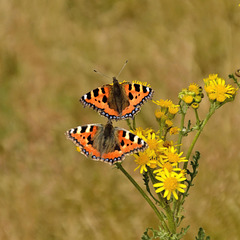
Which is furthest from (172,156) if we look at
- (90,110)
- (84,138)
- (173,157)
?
(90,110)

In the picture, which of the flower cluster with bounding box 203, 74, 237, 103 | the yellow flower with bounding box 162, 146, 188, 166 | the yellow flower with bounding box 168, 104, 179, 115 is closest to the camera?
the yellow flower with bounding box 162, 146, 188, 166

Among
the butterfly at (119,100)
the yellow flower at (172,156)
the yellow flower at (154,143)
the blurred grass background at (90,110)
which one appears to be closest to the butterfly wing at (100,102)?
the butterfly at (119,100)

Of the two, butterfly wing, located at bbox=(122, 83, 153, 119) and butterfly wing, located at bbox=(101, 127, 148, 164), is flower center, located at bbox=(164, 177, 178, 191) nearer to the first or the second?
butterfly wing, located at bbox=(101, 127, 148, 164)

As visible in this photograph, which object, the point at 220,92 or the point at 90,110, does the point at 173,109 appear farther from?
the point at 90,110

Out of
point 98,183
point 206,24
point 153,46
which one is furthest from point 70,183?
point 206,24

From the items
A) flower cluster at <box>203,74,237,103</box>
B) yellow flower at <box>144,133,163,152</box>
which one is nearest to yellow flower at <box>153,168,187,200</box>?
yellow flower at <box>144,133,163,152</box>

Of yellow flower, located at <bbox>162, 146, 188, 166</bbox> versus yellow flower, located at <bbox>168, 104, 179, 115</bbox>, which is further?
yellow flower, located at <bbox>168, 104, 179, 115</bbox>
